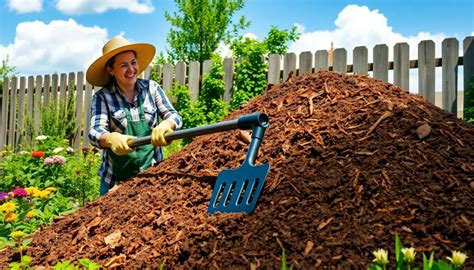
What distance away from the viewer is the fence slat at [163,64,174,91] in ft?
27.9

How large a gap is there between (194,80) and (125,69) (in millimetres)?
4526

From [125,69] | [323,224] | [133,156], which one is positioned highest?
[125,69]

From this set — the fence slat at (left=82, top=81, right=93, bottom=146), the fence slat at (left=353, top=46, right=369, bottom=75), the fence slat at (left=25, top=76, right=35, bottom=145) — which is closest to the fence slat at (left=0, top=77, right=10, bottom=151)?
the fence slat at (left=25, top=76, right=35, bottom=145)

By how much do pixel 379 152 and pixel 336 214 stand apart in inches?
18.5

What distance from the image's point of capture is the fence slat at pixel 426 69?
6.31 m

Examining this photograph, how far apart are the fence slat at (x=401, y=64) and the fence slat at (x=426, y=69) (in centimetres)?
14

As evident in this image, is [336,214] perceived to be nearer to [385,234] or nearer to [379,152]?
[385,234]

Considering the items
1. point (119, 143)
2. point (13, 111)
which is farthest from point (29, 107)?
point (119, 143)

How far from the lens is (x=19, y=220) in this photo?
3484mm

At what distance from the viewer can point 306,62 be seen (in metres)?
7.09

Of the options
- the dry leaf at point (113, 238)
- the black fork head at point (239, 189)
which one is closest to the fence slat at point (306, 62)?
the black fork head at point (239, 189)

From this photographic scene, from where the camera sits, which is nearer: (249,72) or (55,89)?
(249,72)

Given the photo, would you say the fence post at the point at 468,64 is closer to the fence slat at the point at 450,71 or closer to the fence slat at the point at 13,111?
the fence slat at the point at 450,71

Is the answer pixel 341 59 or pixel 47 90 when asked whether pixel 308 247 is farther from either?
pixel 47 90
